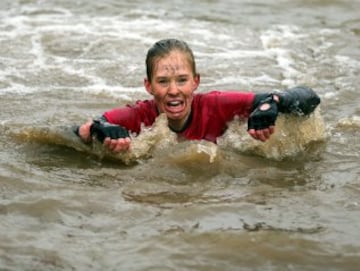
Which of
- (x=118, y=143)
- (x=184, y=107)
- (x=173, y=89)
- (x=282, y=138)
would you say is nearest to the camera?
(x=118, y=143)

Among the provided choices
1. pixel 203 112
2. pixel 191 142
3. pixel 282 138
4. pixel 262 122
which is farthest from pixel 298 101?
pixel 191 142

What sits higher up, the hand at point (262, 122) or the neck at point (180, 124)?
the hand at point (262, 122)

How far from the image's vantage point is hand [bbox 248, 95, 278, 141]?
4.72m

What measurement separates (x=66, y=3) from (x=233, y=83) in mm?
5588

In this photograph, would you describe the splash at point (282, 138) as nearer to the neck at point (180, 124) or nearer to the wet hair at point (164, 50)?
the neck at point (180, 124)

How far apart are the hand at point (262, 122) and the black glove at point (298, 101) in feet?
1.00

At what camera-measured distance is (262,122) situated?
474 centimetres

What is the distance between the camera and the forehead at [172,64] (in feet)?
16.0

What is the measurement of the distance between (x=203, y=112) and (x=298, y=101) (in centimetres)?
69

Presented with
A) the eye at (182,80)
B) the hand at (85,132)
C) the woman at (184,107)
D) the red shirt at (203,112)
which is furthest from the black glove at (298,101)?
the hand at (85,132)

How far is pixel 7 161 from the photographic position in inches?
192

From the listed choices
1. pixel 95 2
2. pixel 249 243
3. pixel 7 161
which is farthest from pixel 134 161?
pixel 95 2

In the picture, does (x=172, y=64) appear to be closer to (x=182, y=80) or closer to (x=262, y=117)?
(x=182, y=80)

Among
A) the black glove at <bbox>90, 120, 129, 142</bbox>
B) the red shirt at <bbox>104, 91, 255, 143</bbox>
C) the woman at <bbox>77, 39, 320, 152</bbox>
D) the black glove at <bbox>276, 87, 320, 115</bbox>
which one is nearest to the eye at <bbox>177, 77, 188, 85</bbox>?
the woman at <bbox>77, 39, 320, 152</bbox>
